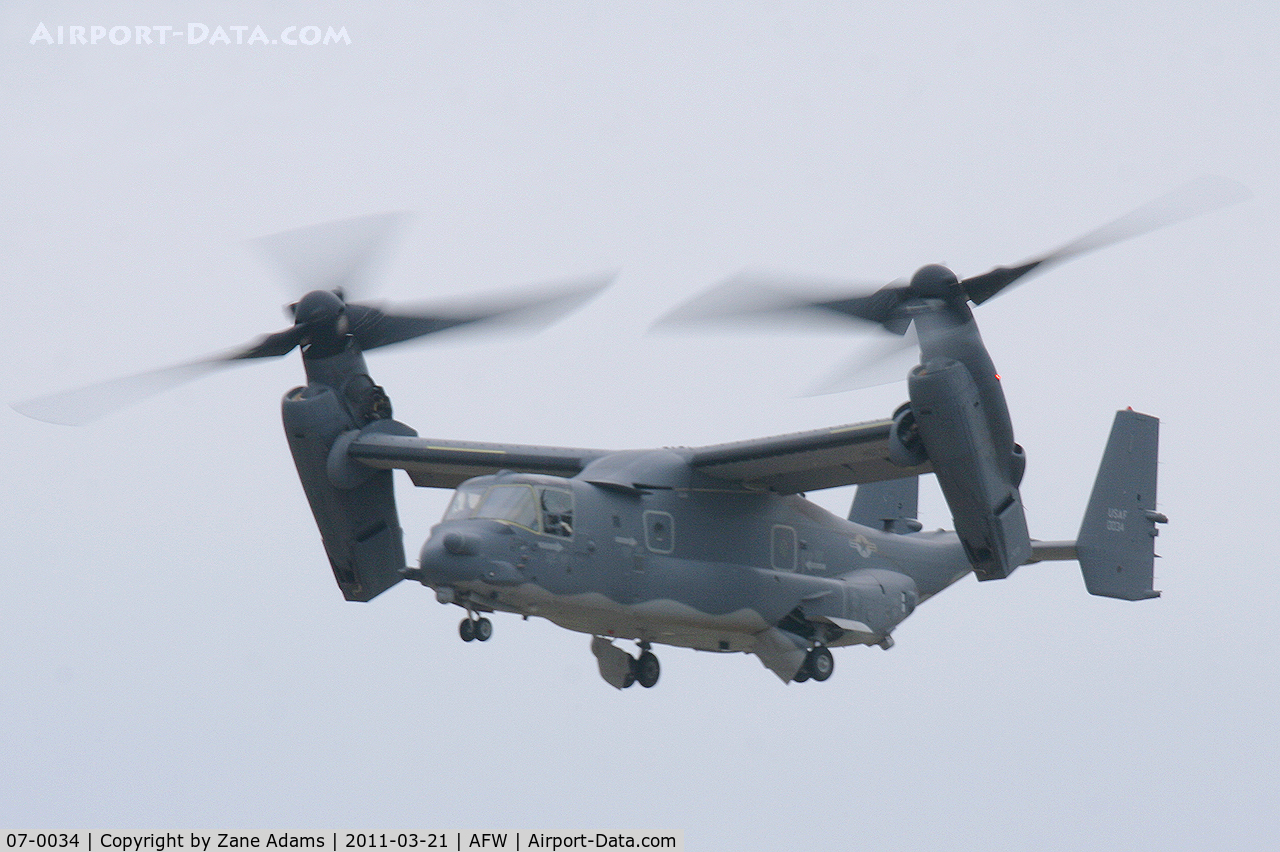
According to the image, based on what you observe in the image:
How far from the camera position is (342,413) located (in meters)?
20.5

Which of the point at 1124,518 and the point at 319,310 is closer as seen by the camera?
the point at 319,310

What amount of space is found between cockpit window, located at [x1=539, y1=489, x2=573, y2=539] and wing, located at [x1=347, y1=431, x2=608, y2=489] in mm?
1811

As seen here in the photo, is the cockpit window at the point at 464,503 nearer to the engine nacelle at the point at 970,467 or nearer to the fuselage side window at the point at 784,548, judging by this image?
the fuselage side window at the point at 784,548

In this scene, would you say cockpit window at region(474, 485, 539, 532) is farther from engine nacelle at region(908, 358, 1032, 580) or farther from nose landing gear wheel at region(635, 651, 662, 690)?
engine nacelle at region(908, 358, 1032, 580)

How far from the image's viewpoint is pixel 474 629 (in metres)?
17.9

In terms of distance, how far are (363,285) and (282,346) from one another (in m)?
1.30

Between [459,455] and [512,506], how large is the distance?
2.67 metres

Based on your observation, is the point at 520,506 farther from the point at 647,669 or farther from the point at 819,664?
the point at 819,664

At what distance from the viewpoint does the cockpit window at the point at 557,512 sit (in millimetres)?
18219

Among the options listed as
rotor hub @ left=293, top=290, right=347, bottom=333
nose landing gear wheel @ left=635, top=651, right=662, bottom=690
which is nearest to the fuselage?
nose landing gear wheel @ left=635, top=651, right=662, bottom=690

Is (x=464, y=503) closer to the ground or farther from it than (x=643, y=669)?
farther from it

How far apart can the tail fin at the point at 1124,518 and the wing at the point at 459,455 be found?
7.01 m

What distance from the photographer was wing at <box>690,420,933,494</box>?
61.1 ft

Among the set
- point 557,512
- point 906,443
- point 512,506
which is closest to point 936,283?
point 906,443
